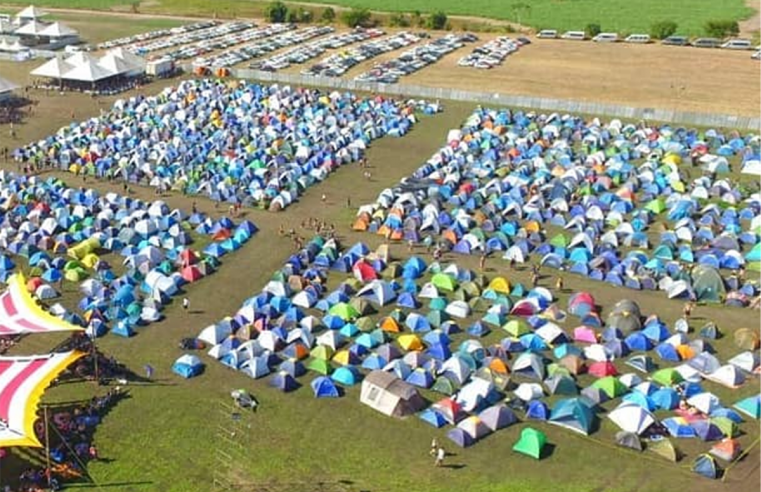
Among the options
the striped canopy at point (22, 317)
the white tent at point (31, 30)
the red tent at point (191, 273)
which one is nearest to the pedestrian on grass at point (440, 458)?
the striped canopy at point (22, 317)

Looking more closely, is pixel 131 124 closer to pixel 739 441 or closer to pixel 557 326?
pixel 557 326

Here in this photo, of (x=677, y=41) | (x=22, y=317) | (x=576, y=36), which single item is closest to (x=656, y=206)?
(x=22, y=317)

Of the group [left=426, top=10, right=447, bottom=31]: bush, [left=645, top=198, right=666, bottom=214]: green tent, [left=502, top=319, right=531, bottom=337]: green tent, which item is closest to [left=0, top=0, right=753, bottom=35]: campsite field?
[left=426, top=10, right=447, bottom=31]: bush

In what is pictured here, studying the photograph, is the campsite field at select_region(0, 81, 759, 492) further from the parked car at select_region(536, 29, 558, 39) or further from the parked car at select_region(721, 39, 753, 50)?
the parked car at select_region(536, 29, 558, 39)

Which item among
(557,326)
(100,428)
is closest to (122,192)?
(100,428)

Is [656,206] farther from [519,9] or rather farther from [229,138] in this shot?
[519,9]

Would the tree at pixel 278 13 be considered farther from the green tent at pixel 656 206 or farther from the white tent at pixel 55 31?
the green tent at pixel 656 206
